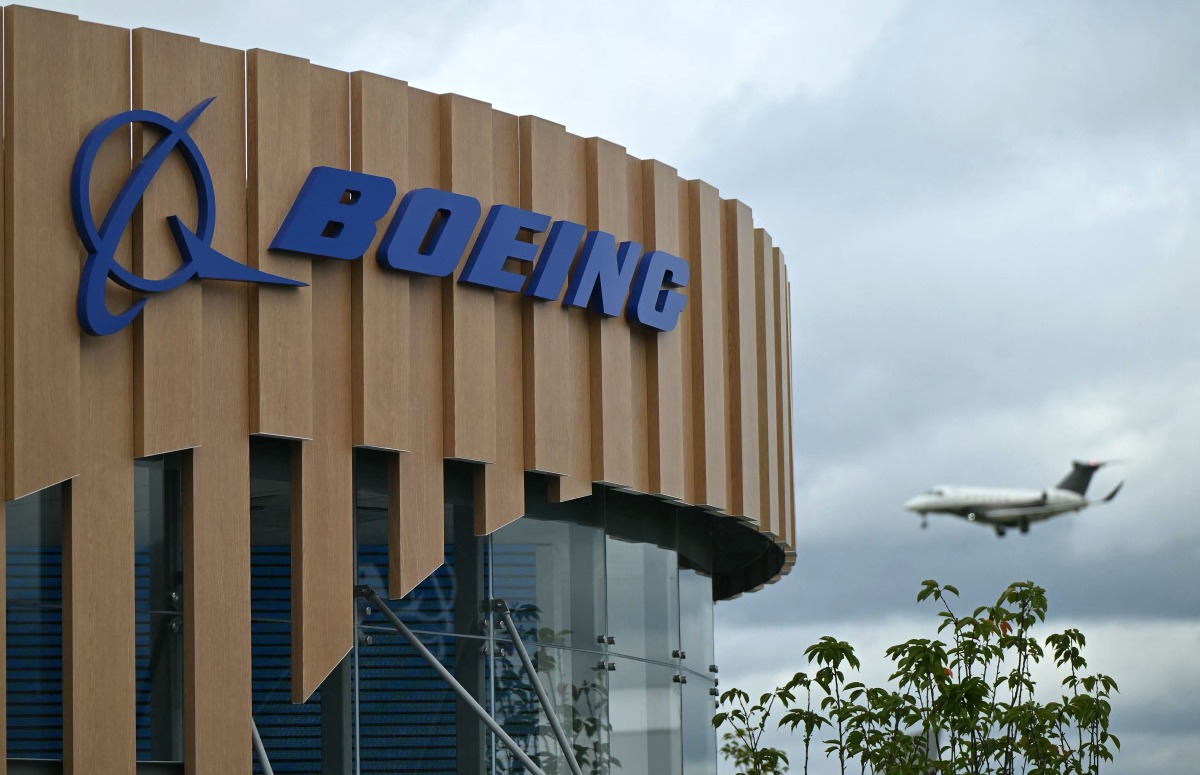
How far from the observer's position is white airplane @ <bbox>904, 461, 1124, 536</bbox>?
62500 millimetres

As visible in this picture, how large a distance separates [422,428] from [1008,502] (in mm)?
52395

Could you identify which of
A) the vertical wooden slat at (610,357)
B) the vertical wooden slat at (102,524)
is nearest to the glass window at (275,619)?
the vertical wooden slat at (102,524)

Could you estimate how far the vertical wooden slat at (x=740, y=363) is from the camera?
65.9 feet

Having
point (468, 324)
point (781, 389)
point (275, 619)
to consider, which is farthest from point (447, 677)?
point (781, 389)

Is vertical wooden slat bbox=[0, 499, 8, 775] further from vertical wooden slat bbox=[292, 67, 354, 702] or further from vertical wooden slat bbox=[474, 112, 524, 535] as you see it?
vertical wooden slat bbox=[474, 112, 524, 535]

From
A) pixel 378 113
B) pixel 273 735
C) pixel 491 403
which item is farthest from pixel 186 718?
pixel 378 113

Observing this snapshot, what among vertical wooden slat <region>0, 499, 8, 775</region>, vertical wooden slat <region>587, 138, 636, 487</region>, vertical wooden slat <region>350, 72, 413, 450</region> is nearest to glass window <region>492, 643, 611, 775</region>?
vertical wooden slat <region>587, 138, 636, 487</region>

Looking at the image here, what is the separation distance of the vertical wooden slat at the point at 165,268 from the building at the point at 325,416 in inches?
1.1

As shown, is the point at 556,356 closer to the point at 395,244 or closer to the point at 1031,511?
the point at 395,244

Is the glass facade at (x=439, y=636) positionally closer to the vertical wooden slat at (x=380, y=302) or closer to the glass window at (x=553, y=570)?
the glass window at (x=553, y=570)

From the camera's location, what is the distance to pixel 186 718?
13891mm

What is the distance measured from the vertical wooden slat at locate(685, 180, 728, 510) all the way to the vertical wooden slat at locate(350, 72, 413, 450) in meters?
4.76

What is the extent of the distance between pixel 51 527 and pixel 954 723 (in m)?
7.99

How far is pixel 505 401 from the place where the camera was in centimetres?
1659
